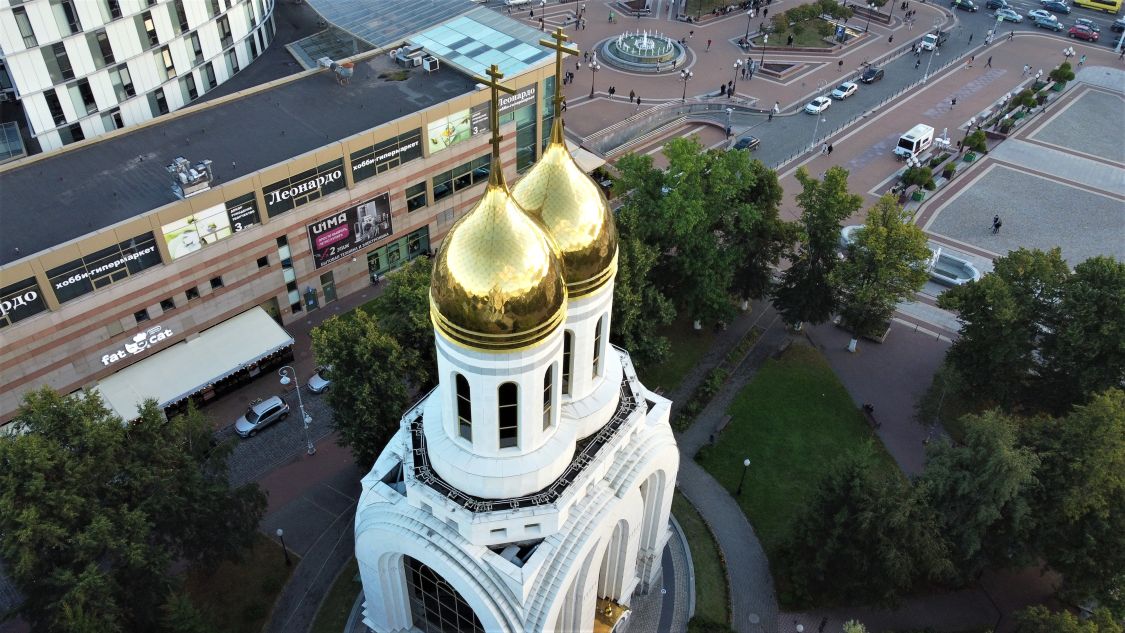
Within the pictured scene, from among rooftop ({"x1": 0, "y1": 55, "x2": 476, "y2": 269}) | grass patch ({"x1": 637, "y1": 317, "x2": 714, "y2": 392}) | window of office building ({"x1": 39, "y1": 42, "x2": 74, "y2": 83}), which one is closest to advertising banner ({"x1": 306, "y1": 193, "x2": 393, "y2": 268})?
rooftop ({"x1": 0, "y1": 55, "x2": 476, "y2": 269})

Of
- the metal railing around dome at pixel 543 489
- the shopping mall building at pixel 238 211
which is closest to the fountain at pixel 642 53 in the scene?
the shopping mall building at pixel 238 211

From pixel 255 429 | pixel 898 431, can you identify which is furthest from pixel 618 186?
pixel 255 429

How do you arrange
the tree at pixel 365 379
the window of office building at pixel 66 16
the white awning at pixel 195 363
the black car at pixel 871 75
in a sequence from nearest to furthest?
the tree at pixel 365 379 < the white awning at pixel 195 363 < the window of office building at pixel 66 16 < the black car at pixel 871 75

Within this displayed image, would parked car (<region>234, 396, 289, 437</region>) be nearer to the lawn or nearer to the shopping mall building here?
the shopping mall building

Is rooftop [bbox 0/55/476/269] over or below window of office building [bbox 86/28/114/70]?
below

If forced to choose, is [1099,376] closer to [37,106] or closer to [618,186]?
[618,186]

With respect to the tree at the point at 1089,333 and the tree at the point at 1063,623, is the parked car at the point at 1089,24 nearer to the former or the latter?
the tree at the point at 1089,333

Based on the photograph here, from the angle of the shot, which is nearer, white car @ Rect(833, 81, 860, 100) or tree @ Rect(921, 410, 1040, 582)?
tree @ Rect(921, 410, 1040, 582)
